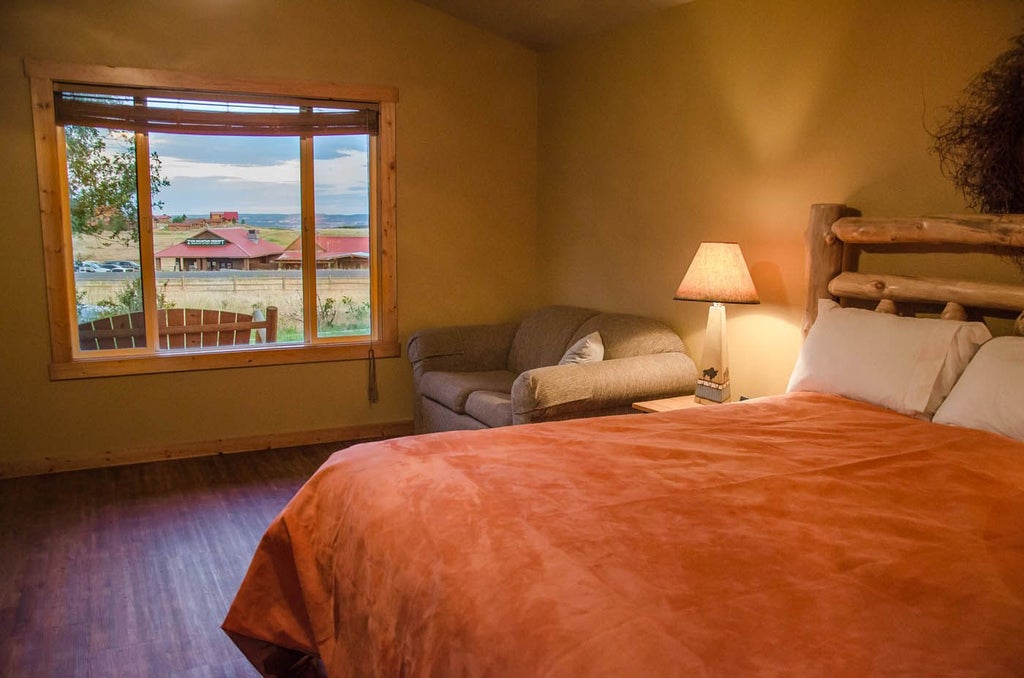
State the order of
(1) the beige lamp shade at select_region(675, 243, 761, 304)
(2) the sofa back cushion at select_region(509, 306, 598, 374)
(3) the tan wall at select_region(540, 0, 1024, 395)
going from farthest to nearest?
(2) the sofa back cushion at select_region(509, 306, 598, 374) < (1) the beige lamp shade at select_region(675, 243, 761, 304) < (3) the tan wall at select_region(540, 0, 1024, 395)

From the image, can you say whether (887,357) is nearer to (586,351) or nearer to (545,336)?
(586,351)

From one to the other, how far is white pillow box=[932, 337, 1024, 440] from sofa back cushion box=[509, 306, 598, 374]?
7.29ft

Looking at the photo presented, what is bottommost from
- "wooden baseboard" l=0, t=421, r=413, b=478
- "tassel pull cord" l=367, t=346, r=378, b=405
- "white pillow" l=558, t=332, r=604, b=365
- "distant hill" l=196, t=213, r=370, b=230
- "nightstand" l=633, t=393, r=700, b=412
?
"wooden baseboard" l=0, t=421, r=413, b=478

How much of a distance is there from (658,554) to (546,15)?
3832 mm

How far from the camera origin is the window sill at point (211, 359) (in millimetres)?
4258

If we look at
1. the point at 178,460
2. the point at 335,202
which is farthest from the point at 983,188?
the point at 178,460

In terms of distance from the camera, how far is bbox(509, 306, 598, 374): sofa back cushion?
4590 millimetres

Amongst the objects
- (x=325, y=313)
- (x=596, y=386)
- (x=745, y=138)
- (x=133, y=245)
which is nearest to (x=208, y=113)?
(x=133, y=245)

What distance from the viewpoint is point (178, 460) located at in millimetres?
4508

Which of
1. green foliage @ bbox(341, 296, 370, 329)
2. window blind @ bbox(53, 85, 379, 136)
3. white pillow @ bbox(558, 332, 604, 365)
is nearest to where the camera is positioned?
white pillow @ bbox(558, 332, 604, 365)

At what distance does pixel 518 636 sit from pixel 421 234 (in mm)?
3962

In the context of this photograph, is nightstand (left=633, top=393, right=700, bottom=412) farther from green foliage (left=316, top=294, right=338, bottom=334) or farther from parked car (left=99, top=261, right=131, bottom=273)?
parked car (left=99, top=261, right=131, bottom=273)

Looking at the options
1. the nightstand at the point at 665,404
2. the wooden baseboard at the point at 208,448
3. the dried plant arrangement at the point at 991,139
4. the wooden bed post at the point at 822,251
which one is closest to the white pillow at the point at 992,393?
the dried plant arrangement at the point at 991,139

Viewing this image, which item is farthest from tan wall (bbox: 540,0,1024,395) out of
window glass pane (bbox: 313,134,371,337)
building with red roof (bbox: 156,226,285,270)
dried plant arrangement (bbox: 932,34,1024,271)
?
building with red roof (bbox: 156,226,285,270)
